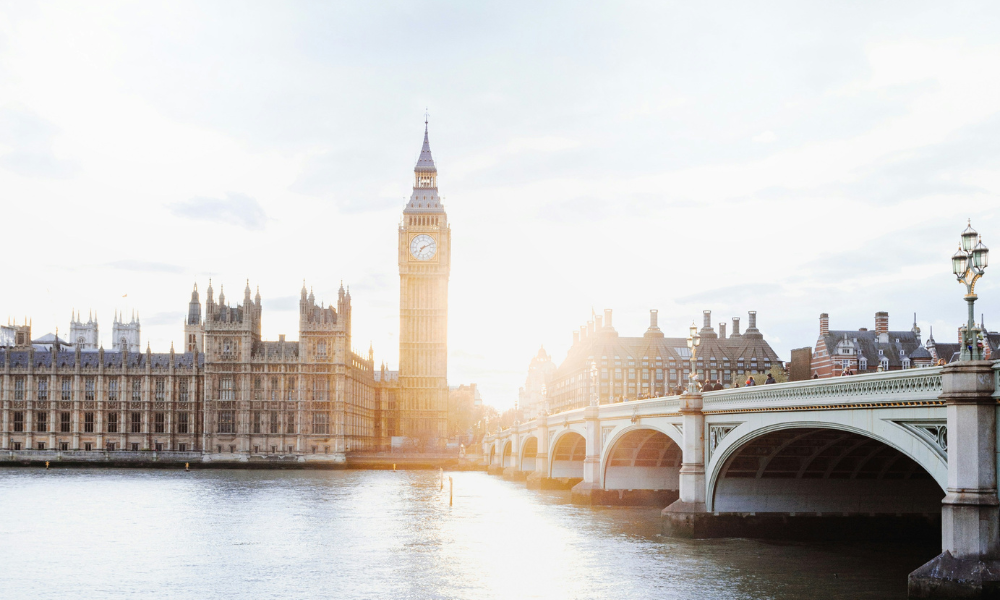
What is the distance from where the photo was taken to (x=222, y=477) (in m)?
90.9

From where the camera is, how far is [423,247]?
488 feet

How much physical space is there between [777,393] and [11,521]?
1532 inches

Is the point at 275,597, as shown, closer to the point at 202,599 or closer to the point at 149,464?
the point at 202,599

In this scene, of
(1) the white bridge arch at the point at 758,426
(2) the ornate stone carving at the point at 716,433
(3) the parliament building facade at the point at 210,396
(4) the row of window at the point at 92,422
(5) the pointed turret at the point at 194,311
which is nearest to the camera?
(1) the white bridge arch at the point at 758,426

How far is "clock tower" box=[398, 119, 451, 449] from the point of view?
144125mm

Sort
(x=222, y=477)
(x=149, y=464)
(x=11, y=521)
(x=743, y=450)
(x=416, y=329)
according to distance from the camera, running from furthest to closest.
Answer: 1. (x=416, y=329)
2. (x=149, y=464)
3. (x=222, y=477)
4. (x=11, y=521)
5. (x=743, y=450)

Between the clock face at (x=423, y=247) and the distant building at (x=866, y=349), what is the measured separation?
64.1m

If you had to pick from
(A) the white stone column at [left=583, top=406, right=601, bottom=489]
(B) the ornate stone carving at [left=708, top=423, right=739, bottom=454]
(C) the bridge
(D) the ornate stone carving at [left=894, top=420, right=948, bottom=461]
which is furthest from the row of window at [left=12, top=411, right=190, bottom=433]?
(D) the ornate stone carving at [left=894, top=420, right=948, bottom=461]

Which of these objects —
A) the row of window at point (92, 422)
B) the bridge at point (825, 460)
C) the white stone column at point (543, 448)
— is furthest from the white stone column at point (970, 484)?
the row of window at point (92, 422)

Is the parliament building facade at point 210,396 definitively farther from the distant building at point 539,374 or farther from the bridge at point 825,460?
the bridge at point 825,460

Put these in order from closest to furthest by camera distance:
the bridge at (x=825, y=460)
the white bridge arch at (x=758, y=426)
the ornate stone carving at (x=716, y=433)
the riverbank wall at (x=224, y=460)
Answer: the bridge at (x=825, y=460) → the white bridge arch at (x=758, y=426) → the ornate stone carving at (x=716, y=433) → the riverbank wall at (x=224, y=460)

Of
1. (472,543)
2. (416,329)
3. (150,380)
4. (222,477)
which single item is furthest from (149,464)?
(472,543)

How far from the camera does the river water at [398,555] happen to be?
96.7ft

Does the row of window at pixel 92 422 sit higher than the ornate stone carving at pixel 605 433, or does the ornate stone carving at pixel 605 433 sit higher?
the ornate stone carving at pixel 605 433
